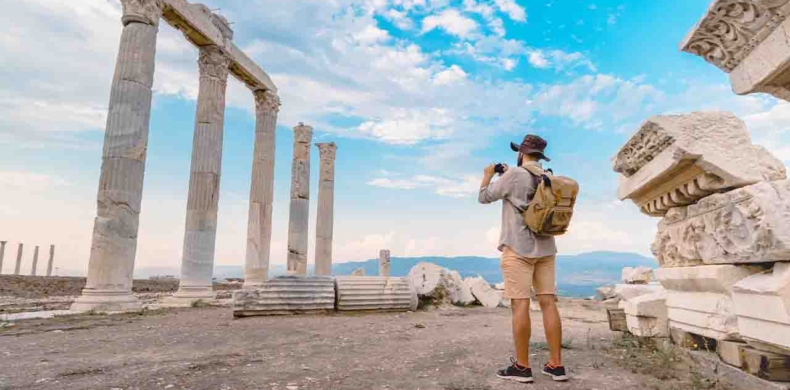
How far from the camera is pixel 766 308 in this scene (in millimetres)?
2600

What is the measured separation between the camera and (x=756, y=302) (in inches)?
106

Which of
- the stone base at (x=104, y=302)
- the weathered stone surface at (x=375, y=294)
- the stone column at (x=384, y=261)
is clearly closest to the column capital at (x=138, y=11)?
the stone base at (x=104, y=302)

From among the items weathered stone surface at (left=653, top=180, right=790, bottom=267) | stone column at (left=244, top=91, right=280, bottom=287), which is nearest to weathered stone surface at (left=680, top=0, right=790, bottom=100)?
weathered stone surface at (left=653, top=180, right=790, bottom=267)

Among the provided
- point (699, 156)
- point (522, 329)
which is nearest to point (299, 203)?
point (522, 329)

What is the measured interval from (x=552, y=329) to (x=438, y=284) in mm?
7242

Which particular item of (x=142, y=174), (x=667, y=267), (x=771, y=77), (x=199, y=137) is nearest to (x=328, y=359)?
(x=667, y=267)

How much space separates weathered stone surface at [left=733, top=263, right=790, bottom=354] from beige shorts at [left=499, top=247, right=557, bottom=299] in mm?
1218

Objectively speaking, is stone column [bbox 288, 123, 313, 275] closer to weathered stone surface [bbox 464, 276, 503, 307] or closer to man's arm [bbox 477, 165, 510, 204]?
weathered stone surface [bbox 464, 276, 503, 307]

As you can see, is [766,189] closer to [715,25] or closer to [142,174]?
[715,25]

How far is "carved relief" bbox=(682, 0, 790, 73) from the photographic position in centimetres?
Result: 253

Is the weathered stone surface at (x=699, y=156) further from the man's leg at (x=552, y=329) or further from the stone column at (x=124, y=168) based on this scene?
the stone column at (x=124, y=168)

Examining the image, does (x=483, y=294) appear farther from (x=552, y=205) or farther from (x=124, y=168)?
(x=124, y=168)

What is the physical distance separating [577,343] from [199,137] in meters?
12.5

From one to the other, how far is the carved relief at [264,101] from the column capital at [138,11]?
6597 mm
